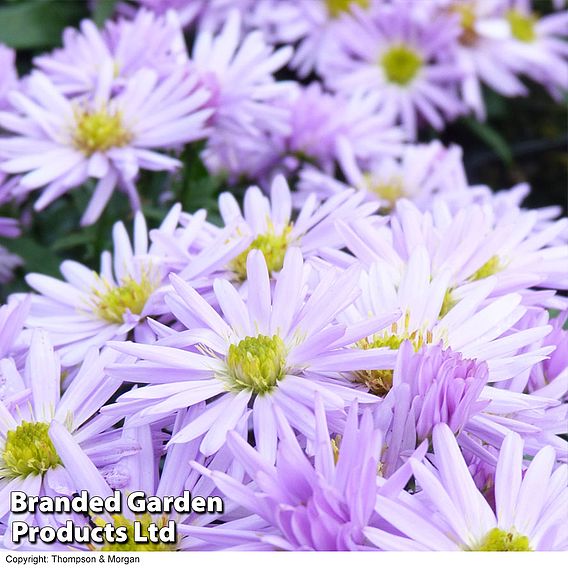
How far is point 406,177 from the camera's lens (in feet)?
3.76

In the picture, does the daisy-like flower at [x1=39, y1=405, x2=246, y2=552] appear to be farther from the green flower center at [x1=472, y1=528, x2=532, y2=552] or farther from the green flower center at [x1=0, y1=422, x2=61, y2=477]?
the green flower center at [x1=472, y1=528, x2=532, y2=552]

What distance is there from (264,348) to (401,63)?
0.92m

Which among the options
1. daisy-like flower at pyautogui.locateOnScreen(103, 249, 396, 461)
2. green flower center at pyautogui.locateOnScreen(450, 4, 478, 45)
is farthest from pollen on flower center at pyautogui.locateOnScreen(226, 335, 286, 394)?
green flower center at pyautogui.locateOnScreen(450, 4, 478, 45)

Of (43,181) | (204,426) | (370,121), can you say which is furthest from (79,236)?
(204,426)

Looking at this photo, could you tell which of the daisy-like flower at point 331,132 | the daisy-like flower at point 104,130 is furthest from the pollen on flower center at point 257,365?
the daisy-like flower at point 331,132

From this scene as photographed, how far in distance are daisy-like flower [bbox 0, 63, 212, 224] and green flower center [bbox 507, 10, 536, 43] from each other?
73 cm

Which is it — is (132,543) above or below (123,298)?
below

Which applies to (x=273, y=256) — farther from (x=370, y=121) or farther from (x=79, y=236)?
(x=370, y=121)

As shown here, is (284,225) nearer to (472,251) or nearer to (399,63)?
(472,251)

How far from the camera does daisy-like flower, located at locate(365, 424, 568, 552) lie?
1.69 ft

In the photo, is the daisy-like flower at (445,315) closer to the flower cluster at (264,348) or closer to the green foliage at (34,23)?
the flower cluster at (264,348)

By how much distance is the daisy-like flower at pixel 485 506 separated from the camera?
52 cm

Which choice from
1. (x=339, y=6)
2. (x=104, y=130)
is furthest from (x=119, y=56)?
(x=339, y=6)
